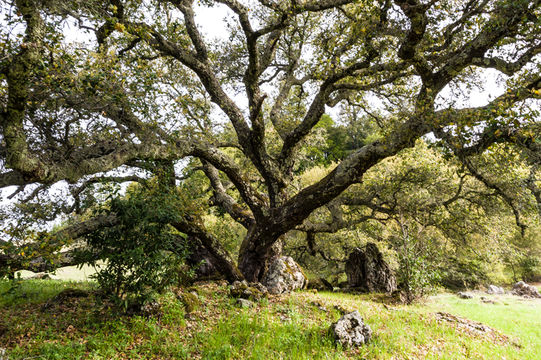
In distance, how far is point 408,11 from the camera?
5.32 metres

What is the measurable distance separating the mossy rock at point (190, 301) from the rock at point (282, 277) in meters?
3.27

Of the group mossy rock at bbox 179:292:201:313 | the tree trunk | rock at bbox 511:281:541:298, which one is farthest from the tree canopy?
rock at bbox 511:281:541:298

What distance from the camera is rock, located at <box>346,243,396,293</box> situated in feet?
41.7

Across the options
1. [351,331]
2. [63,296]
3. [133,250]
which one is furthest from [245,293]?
[63,296]

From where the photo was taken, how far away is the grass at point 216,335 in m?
4.56

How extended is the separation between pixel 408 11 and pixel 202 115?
28.4ft

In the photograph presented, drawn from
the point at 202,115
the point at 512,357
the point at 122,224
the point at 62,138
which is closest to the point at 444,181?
the point at 512,357

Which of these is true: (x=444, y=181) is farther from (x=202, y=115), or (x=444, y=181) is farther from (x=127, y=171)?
(x=127, y=171)

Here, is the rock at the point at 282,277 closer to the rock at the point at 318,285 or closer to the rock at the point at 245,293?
the rock at the point at 245,293

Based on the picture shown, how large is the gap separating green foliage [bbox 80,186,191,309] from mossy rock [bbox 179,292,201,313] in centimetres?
98

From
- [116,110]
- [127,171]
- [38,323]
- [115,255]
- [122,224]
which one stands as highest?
[116,110]

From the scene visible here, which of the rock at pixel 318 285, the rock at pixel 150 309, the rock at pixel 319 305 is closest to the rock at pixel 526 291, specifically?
the rock at pixel 318 285

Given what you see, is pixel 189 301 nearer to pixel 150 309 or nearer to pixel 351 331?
pixel 150 309

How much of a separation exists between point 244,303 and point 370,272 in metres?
8.34
